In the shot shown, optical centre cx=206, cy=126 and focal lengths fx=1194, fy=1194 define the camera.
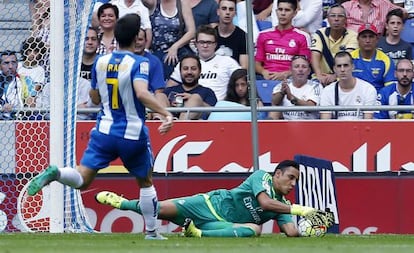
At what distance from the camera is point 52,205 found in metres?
13.2

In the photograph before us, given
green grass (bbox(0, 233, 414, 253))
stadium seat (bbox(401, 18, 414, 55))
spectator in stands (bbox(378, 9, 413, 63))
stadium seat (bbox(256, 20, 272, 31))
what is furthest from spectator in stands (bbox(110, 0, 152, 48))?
green grass (bbox(0, 233, 414, 253))

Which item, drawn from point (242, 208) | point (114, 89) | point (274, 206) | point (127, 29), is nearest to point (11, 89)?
point (242, 208)

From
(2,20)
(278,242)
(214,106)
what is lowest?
(278,242)

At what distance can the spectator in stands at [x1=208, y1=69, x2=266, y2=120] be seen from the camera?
50.9ft

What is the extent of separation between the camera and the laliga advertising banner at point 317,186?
13.7 m

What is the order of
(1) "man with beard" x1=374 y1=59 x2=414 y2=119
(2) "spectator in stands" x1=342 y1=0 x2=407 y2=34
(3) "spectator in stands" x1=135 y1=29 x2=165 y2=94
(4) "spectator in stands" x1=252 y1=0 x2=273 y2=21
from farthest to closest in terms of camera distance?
1. (4) "spectator in stands" x1=252 y1=0 x2=273 y2=21
2. (2) "spectator in stands" x1=342 y1=0 x2=407 y2=34
3. (1) "man with beard" x1=374 y1=59 x2=414 y2=119
4. (3) "spectator in stands" x1=135 y1=29 x2=165 y2=94

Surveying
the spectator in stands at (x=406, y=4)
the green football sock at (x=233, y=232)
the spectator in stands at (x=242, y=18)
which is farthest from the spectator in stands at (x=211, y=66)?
the green football sock at (x=233, y=232)

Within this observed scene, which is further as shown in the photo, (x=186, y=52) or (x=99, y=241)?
(x=186, y=52)

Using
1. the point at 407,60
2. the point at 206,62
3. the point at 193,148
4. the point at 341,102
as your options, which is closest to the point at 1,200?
the point at 193,148

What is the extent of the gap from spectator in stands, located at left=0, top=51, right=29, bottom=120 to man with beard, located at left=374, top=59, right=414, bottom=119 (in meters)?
4.62

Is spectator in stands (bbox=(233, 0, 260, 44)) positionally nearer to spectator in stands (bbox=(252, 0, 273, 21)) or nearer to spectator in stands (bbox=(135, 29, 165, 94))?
spectator in stands (bbox=(252, 0, 273, 21))

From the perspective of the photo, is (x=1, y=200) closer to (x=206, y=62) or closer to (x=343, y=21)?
(x=206, y=62)

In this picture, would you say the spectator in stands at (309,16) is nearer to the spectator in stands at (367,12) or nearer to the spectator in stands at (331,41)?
the spectator in stands at (331,41)

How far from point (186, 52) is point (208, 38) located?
584 millimetres
